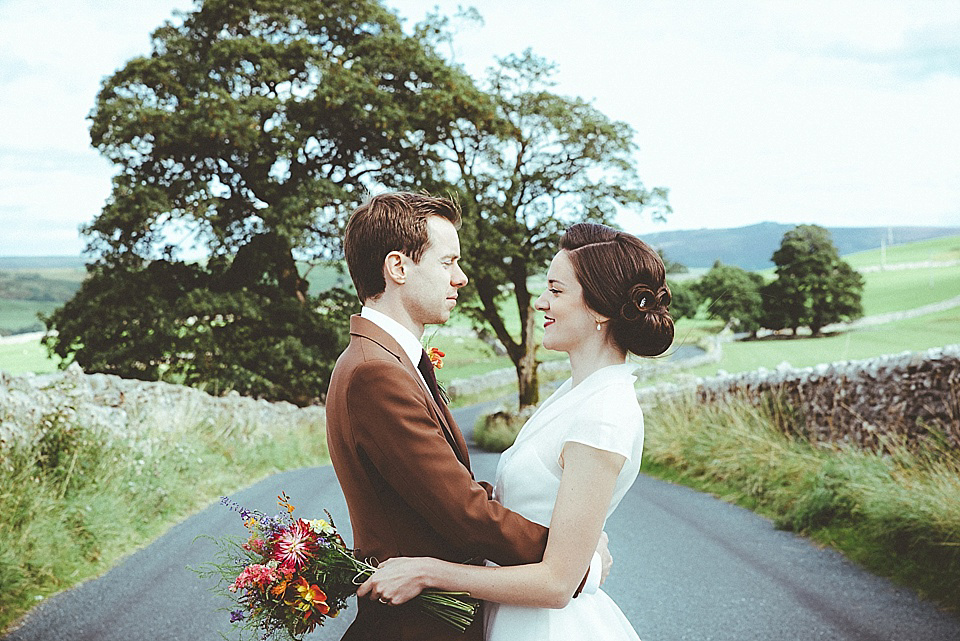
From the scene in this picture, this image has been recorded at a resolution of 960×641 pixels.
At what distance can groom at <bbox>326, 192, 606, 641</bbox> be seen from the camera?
202 cm

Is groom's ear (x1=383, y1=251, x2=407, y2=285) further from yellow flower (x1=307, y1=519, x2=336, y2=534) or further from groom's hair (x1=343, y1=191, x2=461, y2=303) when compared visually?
yellow flower (x1=307, y1=519, x2=336, y2=534)

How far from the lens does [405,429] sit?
2.03 metres

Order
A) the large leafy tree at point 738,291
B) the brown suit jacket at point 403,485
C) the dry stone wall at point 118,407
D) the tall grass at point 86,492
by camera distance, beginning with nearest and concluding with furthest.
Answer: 1. the brown suit jacket at point 403,485
2. the tall grass at point 86,492
3. the dry stone wall at point 118,407
4. the large leafy tree at point 738,291

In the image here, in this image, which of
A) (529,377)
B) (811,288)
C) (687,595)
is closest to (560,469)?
(687,595)

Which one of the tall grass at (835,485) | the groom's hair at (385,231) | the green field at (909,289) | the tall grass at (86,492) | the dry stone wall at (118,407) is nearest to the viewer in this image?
the groom's hair at (385,231)

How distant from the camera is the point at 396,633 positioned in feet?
7.02

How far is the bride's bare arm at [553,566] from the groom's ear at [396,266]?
634mm

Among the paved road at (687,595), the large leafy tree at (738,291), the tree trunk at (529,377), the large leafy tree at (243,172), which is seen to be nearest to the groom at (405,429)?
the paved road at (687,595)

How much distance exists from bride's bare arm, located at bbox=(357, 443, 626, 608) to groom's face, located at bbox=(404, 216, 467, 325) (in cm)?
54

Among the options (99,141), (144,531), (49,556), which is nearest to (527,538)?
(49,556)

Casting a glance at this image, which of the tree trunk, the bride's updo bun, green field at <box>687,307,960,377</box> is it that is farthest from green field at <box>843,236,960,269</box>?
the bride's updo bun

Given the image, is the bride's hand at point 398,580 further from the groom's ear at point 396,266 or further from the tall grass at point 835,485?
the tall grass at point 835,485

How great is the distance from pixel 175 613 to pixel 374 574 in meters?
4.98

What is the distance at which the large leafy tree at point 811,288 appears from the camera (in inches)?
1297
